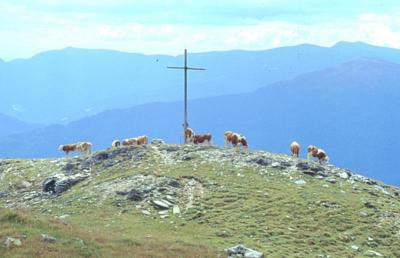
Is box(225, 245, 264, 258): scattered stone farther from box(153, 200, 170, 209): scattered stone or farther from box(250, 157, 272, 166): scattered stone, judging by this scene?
box(250, 157, 272, 166): scattered stone

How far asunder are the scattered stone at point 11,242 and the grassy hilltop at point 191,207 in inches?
1.7

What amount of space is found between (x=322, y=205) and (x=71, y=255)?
2042 centimetres

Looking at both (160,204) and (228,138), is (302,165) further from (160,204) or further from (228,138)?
(160,204)

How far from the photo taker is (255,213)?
38.3 m

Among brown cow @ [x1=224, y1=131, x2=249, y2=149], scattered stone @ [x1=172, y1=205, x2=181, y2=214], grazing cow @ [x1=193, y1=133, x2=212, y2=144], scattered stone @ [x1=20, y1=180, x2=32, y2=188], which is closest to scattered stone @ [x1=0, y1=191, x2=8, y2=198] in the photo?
scattered stone @ [x1=20, y1=180, x2=32, y2=188]

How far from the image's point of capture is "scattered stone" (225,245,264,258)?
29875mm

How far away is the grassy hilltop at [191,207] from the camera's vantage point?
2883 centimetres

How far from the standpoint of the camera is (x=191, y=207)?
39.1 metres

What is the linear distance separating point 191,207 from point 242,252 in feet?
30.7

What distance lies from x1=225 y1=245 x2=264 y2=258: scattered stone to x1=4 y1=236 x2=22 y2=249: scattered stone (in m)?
10.1

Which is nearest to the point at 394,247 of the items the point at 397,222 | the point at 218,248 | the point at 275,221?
the point at 397,222

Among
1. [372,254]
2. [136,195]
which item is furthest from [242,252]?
[136,195]

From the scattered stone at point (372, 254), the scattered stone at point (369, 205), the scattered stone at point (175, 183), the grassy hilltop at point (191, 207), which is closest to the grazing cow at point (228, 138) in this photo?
the grassy hilltop at point (191, 207)

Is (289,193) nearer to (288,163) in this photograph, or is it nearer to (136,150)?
(288,163)
